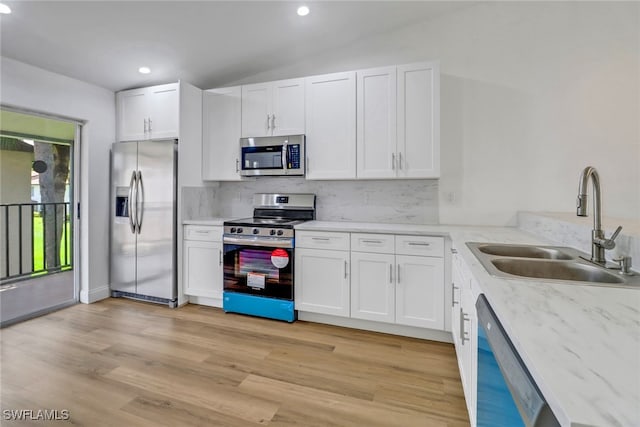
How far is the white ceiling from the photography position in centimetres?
251

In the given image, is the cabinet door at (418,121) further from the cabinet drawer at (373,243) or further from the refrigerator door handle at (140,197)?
the refrigerator door handle at (140,197)

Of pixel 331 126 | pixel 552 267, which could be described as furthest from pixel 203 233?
pixel 552 267

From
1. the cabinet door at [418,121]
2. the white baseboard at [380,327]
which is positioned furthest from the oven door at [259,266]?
the cabinet door at [418,121]

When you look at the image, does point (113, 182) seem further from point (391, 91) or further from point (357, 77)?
point (391, 91)

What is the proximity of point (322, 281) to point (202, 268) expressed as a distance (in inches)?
54.9

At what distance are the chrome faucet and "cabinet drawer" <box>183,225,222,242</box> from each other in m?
2.99

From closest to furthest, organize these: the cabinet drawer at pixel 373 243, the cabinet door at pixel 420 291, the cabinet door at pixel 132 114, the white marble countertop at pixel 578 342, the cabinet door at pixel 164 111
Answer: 1. the white marble countertop at pixel 578 342
2. the cabinet door at pixel 420 291
3. the cabinet drawer at pixel 373 243
4. the cabinet door at pixel 164 111
5. the cabinet door at pixel 132 114

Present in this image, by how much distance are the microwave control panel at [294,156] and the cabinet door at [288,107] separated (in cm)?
16

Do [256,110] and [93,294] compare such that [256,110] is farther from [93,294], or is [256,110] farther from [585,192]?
[585,192]

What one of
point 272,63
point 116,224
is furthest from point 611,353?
point 116,224

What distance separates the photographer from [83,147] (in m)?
3.56

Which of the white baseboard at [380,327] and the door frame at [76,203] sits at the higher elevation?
the door frame at [76,203]

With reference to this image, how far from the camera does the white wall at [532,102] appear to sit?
277 cm

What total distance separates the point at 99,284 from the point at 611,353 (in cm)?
447
